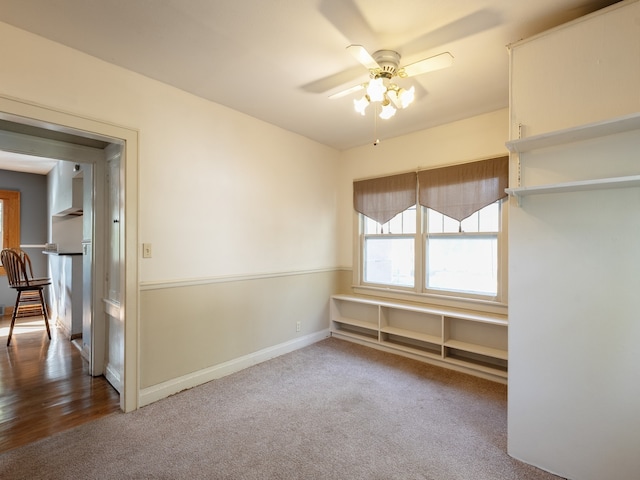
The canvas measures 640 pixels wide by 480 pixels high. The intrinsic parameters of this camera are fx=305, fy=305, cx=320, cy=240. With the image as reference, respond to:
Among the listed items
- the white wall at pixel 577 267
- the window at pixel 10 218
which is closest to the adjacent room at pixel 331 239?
the white wall at pixel 577 267

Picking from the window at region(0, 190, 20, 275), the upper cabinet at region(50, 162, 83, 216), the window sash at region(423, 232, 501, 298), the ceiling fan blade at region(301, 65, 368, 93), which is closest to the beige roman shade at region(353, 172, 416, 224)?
the window sash at region(423, 232, 501, 298)

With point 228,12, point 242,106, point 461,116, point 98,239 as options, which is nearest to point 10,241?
point 98,239

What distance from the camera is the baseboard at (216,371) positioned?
253cm

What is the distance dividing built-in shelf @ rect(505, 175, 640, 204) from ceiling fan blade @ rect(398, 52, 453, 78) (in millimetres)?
860

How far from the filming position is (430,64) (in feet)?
6.19

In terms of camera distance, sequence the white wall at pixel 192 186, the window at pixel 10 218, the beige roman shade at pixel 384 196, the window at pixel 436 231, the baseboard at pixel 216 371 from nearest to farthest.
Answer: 1. the white wall at pixel 192 186
2. the baseboard at pixel 216 371
3. the window at pixel 436 231
4. the beige roman shade at pixel 384 196
5. the window at pixel 10 218

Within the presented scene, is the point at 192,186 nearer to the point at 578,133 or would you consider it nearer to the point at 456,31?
the point at 456,31

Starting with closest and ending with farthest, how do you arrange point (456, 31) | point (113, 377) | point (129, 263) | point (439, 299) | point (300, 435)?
point (456, 31) < point (300, 435) < point (129, 263) < point (113, 377) < point (439, 299)

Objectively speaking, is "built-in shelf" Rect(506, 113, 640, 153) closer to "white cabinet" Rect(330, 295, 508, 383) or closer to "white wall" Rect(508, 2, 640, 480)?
"white wall" Rect(508, 2, 640, 480)

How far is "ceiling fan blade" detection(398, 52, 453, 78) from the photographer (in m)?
1.80

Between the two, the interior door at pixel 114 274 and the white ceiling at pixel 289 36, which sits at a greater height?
the white ceiling at pixel 289 36

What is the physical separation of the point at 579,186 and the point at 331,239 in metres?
3.00

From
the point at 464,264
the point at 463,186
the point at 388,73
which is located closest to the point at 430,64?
the point at 388,73

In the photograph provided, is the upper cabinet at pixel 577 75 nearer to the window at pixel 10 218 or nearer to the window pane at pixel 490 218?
the window pane at pixel 490 218
